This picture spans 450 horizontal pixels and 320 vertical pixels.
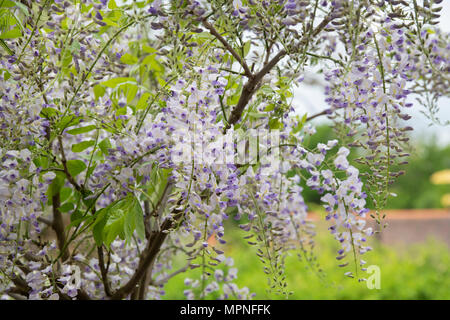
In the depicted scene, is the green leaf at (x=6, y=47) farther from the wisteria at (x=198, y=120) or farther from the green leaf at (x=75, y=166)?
the green leaf at (x=75, y=166)

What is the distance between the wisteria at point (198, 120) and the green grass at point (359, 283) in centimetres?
175

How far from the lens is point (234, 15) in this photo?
90cm

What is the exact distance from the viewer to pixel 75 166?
1094 millimetres

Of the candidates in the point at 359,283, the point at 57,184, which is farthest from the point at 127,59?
the point at 359,283

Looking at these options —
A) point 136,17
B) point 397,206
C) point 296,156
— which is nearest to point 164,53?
point 136,17

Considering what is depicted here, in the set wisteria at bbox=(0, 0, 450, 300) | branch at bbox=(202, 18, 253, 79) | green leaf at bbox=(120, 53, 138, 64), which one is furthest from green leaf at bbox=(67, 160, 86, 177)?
branch at bbox=(202, 18, 253, 79)

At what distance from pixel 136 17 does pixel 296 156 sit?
1.45 ft

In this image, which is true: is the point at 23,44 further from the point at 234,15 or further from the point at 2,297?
the point at 2,297

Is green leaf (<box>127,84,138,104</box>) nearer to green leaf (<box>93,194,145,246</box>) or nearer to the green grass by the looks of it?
green leaf (<box>93,194,145,246</box>)

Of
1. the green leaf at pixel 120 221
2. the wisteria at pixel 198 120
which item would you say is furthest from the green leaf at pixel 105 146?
the green leaf at pixel 120 221

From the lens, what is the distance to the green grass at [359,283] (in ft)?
11.8

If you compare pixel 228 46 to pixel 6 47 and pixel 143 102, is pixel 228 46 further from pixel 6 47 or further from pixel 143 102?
pixel 6 47

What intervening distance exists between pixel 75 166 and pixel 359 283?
2.35m

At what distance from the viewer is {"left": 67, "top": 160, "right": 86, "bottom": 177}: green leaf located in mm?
1091
